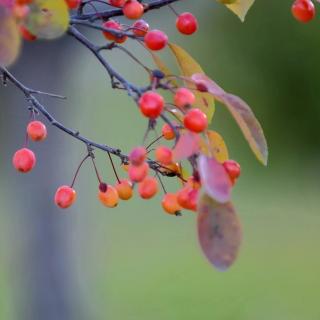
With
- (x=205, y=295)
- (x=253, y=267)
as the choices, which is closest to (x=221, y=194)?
(x=205, y=295)

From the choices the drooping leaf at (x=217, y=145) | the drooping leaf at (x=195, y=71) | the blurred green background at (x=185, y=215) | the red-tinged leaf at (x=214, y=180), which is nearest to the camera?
the red-tinged leaf at (x=214, y=180)

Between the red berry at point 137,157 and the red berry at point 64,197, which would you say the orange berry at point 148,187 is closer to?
the red berry at point 137,157

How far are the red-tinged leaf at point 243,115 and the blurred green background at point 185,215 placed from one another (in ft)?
7.32

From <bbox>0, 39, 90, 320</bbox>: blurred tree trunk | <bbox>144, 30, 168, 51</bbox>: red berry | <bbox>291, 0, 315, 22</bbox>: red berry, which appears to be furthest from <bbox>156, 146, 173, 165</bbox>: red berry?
<bbox>0, 39, 90, 320</bbox>: blurred tree trunk

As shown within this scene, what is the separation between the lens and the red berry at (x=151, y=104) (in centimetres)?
56

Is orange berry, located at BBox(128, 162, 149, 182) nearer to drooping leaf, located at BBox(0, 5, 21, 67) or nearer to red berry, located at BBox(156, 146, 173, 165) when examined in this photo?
red berry, located at BBox(156, 146, 173, 165)

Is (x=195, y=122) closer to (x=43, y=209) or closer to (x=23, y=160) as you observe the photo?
(x=23, y=160)

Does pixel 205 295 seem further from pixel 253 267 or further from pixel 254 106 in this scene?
pixel 254 106

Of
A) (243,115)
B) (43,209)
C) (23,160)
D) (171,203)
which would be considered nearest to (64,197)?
(23,160)

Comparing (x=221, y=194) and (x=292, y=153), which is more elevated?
(x=292, y=153)

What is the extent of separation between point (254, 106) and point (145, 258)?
1.57 meters

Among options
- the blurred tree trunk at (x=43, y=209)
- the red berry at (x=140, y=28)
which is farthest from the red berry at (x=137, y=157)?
the blurred tree trunk at (x=43, y=209)

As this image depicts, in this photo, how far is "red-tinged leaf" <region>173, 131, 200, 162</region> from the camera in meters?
0.56

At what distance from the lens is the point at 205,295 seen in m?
4.63
